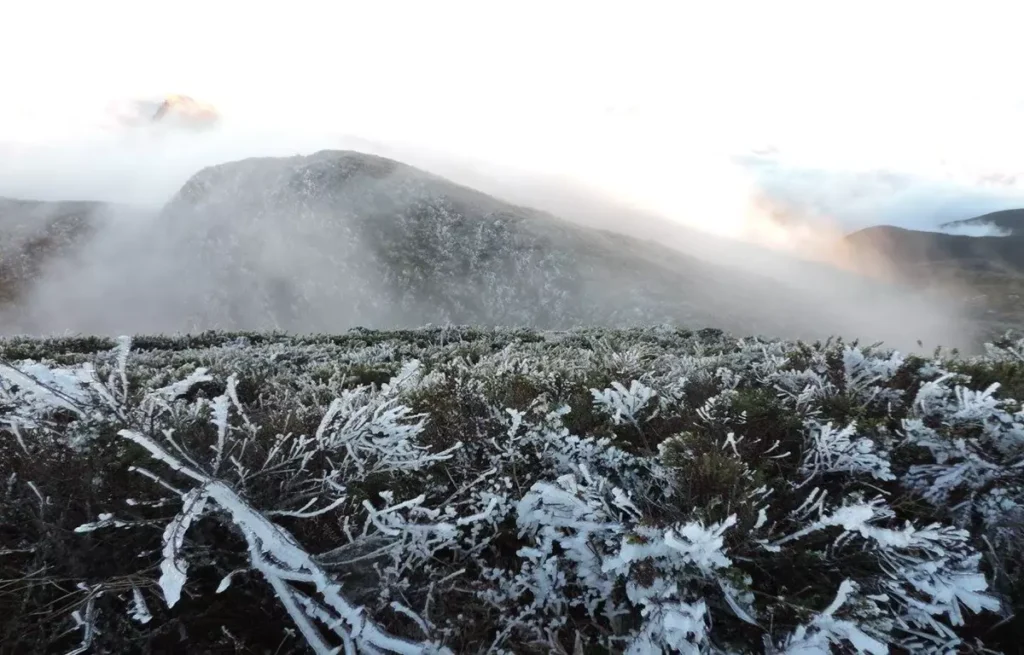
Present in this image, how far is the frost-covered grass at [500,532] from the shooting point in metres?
2.05

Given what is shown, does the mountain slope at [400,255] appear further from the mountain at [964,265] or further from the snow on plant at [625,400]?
the snow on plant at [625,400]

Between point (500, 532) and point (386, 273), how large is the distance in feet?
237

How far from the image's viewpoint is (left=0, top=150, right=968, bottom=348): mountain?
185 feet

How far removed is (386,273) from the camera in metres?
72.5

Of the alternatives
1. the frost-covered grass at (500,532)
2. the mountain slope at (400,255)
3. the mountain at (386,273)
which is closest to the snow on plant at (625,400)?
the frost-covered grass at (500,532)

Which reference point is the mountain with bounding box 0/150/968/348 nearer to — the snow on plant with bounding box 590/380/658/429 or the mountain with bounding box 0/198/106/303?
→ the mountain with bounding box 0/198/106/303

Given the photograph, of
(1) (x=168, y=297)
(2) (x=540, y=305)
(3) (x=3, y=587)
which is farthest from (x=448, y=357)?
(1) (x=168, y=297)

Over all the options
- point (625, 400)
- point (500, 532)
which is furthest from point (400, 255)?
point (500, 532)

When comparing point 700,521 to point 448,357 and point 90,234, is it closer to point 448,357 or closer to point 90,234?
A: point 448,357

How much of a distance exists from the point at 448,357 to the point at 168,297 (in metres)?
83.1

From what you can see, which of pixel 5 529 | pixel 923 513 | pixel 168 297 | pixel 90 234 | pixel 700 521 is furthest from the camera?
pixel 90 234

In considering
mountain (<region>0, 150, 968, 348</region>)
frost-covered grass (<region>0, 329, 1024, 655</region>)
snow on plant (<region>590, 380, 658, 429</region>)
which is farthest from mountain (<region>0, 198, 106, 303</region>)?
snow on plant (<region>590, 380, 658, 429</region>)

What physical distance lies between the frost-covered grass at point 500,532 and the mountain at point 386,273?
46160 mm

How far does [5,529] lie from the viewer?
8.00 feet
